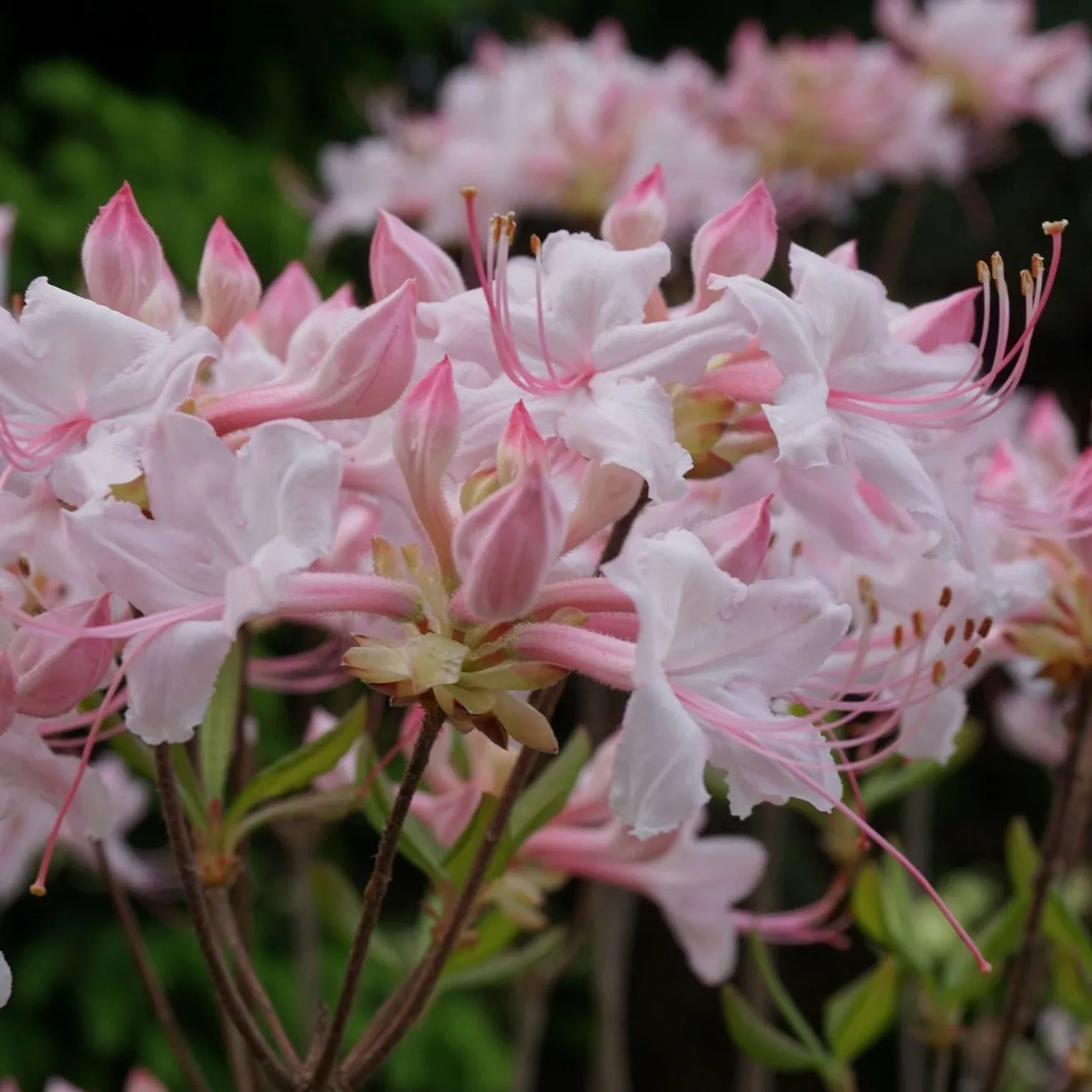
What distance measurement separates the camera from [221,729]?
660 millimetres

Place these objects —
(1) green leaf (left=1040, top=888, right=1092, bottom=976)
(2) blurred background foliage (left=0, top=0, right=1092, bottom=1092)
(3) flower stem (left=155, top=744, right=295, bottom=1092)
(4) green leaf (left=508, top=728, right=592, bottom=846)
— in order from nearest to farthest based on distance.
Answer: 1. (3) flower stem (left=155, top=744, right=295, bottom=1092)
2. (4) green leaf (left=508, top=728, right=592, bottom=846)
3. (1) green leaf (left=1040, top=888, right=1092, bottom=976)
4. (2) blurred background foliage (left=0, top=0, right=1092, bottom=1092)

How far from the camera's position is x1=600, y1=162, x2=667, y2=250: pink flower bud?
59cm

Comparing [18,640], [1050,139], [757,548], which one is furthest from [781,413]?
[1050,139]

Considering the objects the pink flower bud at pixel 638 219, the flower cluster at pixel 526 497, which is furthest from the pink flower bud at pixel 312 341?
the pink flower bud at pixel 638 219

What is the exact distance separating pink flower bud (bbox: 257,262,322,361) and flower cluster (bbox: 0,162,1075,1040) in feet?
0.10

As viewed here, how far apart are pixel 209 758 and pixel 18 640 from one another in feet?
0.51

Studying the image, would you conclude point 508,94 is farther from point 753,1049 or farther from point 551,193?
point 753,1049

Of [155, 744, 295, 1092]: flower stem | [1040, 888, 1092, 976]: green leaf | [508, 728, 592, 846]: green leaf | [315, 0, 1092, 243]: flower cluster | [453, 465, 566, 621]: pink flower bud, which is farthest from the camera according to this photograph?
[315, 0, 1092, 243]: flower cluster

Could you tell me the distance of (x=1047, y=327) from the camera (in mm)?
2754

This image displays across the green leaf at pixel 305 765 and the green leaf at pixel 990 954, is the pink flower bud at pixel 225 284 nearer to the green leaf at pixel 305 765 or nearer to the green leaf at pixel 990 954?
the green leaf at pixel 305 765

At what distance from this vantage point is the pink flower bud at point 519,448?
1.48 ft

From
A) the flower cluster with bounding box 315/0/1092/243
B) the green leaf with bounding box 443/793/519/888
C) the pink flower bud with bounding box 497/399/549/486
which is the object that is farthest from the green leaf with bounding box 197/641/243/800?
the flower cluster with bounding box 315/0/1092/243

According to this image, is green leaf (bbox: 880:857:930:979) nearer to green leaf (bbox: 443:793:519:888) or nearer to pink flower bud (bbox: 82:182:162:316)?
green leaf (bbox: 443:793:519:888)

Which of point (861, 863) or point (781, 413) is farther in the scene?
point (861, 863)
